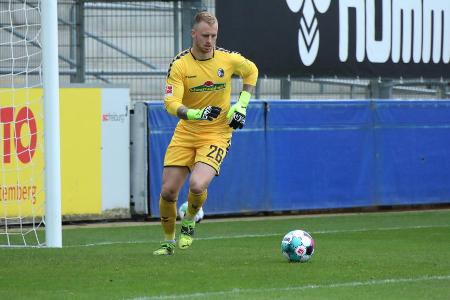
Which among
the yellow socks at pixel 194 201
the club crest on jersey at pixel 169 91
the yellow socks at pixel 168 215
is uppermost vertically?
the club crest on jersey at pixel 169 91

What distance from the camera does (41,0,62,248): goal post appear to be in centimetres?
1223

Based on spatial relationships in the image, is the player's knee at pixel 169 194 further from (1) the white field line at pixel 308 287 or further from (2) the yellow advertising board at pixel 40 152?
(2) the yellow advertising board at pixel 40 152

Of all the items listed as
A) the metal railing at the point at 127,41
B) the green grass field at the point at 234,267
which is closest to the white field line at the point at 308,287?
the green grass field at the point at 234,267

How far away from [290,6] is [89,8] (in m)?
3.43

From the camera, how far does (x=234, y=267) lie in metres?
10.1

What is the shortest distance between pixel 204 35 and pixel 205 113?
813mm

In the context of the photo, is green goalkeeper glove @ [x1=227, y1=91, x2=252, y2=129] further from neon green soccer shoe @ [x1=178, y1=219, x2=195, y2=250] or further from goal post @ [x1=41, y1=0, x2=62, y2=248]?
goal post @ [x1=41, y1=0, x2=62, y2=248]

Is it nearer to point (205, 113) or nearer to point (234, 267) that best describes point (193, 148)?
point (205, 113)

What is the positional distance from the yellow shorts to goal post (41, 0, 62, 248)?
1581 mm

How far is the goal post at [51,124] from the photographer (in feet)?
40.1

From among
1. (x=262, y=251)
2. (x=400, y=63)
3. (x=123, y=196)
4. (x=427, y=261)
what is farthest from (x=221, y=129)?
(x=400, y=63)

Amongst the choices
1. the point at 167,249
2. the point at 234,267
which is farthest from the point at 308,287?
the point at 167,249

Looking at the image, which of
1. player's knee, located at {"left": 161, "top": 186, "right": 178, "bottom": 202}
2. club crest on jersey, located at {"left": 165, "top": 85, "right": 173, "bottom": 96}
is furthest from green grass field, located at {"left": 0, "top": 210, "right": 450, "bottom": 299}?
club crest on jersey, located at {"left": 165, "top": 85, "right": 173, "bottom": 96}

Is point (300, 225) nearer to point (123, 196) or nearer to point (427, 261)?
point (123, 196)
